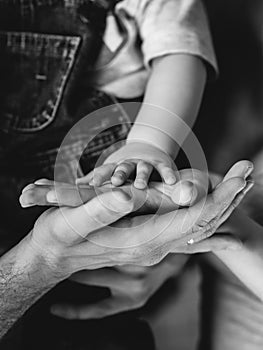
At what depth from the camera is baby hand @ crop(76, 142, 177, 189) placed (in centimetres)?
60

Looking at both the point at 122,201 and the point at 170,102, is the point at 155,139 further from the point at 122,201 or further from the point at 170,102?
the point at 122,201

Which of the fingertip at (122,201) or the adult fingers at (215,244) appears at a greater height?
the fingertip at (122,201)

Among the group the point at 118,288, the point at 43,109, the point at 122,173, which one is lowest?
the point at 118,288

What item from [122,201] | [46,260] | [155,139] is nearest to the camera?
[122,201]

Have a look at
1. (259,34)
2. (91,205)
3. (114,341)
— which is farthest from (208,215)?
(259,34)

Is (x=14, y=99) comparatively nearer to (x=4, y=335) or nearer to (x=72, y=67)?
(x=72, y=67)

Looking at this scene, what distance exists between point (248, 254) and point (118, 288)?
0.18 meters

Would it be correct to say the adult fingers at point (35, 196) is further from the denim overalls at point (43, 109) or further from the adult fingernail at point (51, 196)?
the denim overalls at point (43, 109)

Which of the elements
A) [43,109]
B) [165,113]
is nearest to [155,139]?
[165,113]

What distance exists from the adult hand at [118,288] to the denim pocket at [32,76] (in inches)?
7.5

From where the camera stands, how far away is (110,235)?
59cm

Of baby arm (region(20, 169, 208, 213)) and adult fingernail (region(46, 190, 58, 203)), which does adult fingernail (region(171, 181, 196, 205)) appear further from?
adult fingernail (region(46, 190, 58, 203))

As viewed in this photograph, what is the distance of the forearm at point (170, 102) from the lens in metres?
0.76

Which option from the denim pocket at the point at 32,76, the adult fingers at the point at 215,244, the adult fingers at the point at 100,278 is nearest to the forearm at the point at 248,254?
the adult fingers at the point at 215,244
